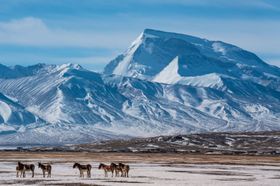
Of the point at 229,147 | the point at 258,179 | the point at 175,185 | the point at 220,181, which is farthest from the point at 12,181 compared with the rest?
the point at 229,147

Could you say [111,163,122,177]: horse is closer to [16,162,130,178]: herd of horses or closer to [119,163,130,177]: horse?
[16,162,130,178]: herd of horses

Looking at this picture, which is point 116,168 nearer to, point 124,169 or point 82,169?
point 124,169

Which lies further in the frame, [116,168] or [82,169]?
[116,168]

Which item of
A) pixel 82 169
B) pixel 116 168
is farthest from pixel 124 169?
pixel 82 169

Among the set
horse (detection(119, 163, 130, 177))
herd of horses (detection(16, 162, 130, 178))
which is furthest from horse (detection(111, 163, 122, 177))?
horse (detection(119, 163, 130, 177))

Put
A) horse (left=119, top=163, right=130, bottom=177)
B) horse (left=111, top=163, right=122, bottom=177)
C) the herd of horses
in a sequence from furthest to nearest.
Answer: horse (left=111, top=163, right=122, bottom=177) < horse (left=119, top=163, right=130, bottom=177) < the herd of horses

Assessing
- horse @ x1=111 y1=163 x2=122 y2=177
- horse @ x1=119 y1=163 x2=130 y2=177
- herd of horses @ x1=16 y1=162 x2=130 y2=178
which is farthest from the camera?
horse @ x1=111 y1=163 x2=122 y2=177

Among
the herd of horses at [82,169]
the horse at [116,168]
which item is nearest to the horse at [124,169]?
the herd of horses at [82,169]

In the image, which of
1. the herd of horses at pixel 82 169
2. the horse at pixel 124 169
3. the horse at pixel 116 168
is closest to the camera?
the herd of horses at pixel 82 169


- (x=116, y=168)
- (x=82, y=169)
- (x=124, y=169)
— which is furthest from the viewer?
(x=116, y=168)

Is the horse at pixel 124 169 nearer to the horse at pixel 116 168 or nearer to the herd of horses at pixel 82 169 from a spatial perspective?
the herd of horses at pixel 82 169

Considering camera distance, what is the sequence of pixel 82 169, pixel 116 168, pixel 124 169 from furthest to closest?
pixel 116 168
pixel 124 169
pixel 82 169

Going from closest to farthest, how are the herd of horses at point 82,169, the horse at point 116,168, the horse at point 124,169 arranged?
the herd of horses at point 82,169
the horse at point 124,169
the horse at point 116,168

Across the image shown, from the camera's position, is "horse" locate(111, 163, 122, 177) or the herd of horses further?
"horse" locate(111, 163, 122, 177)
